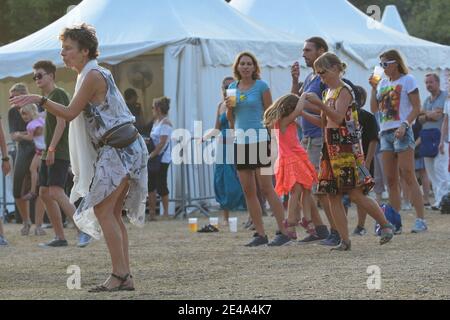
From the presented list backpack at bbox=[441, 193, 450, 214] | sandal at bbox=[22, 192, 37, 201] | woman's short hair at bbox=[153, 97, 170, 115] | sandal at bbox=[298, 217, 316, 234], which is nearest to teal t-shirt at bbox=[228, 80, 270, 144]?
sandal at bbox=[298, 217, 316, 234]

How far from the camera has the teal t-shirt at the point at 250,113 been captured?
10773 millimetres

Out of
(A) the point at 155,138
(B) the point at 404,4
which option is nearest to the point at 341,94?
(A) the point at 155,138

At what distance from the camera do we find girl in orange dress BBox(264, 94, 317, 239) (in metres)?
10.7

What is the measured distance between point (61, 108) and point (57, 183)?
4.68 metres

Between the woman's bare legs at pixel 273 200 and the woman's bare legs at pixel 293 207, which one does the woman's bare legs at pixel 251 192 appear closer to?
the woman's bare legs at pixel 273 200

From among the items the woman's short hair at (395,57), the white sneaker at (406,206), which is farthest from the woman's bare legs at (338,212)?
the white sneaker at (406,206)

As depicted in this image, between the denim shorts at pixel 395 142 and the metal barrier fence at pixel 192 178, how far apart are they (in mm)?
5583

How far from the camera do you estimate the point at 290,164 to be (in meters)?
11.5

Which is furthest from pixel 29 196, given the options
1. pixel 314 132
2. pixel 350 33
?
pixel 350 33

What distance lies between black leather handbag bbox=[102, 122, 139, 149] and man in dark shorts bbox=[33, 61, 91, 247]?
4159 millimetres

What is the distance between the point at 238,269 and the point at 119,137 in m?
1.94

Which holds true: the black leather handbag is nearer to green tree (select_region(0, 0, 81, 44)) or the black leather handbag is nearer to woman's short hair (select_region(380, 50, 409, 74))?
woman's short hair (select_region(380, 50, 409, 74))

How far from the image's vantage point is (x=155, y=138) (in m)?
16.6

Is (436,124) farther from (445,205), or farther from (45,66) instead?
(45,66)
